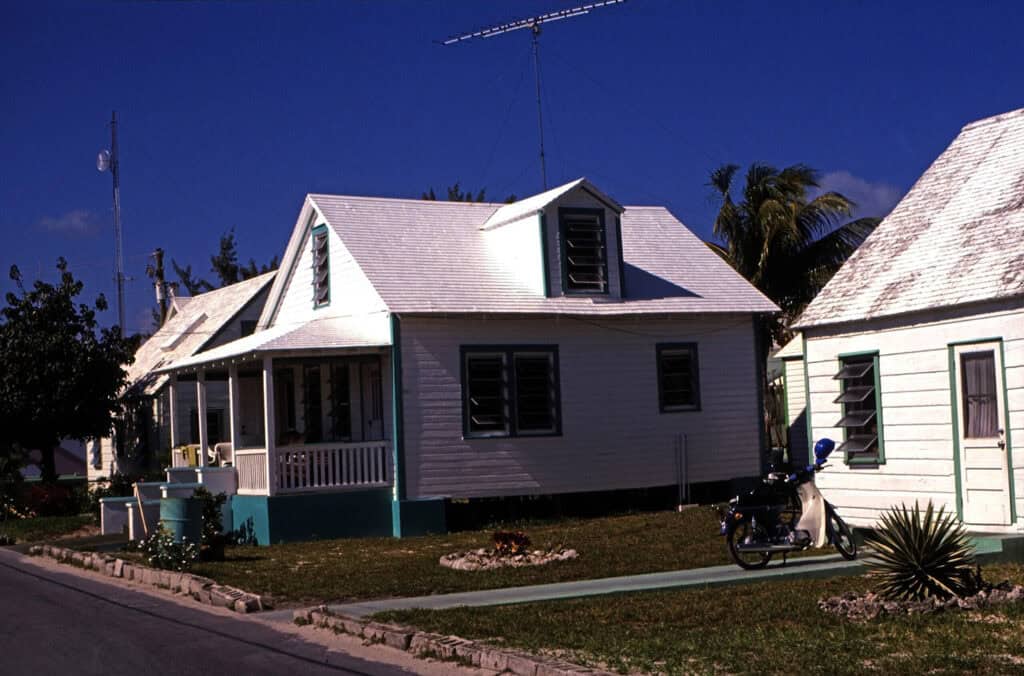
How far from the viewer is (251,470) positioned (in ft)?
77.5

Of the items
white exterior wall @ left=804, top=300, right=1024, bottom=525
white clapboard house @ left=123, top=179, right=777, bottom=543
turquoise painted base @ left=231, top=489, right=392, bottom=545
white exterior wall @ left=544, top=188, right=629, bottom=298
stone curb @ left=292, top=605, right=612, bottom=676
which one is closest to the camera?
stone curb @ left=292, top=605, right=612, bottom=676

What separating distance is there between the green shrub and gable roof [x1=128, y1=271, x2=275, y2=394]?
647 inches

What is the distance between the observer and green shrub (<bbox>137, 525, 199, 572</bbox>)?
18.3 metres

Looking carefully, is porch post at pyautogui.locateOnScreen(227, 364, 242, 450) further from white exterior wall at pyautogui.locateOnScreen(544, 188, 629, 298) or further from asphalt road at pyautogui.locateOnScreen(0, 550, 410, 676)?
asphalt road at pyautogui.locateOnScreen(0, 550, 410, 676)

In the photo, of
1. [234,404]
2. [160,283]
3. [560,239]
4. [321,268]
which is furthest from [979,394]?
[160,283]

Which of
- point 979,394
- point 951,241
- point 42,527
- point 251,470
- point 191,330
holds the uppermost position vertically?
point 191,330

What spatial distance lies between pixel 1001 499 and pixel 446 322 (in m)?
11.4

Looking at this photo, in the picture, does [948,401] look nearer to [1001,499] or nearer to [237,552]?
[1001,499]

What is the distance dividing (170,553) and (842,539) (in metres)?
9.18

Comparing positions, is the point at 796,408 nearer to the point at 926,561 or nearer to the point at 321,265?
the point at 321,265

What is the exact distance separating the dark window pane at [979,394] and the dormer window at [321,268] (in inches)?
553

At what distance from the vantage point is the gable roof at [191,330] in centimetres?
3669

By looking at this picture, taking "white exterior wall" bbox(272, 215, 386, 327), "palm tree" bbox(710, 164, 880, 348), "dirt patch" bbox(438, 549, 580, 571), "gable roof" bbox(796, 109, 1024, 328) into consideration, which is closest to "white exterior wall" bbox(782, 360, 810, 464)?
"palm tree" bbox(710, 164, 880, 348)

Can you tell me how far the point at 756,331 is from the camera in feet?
90.2
